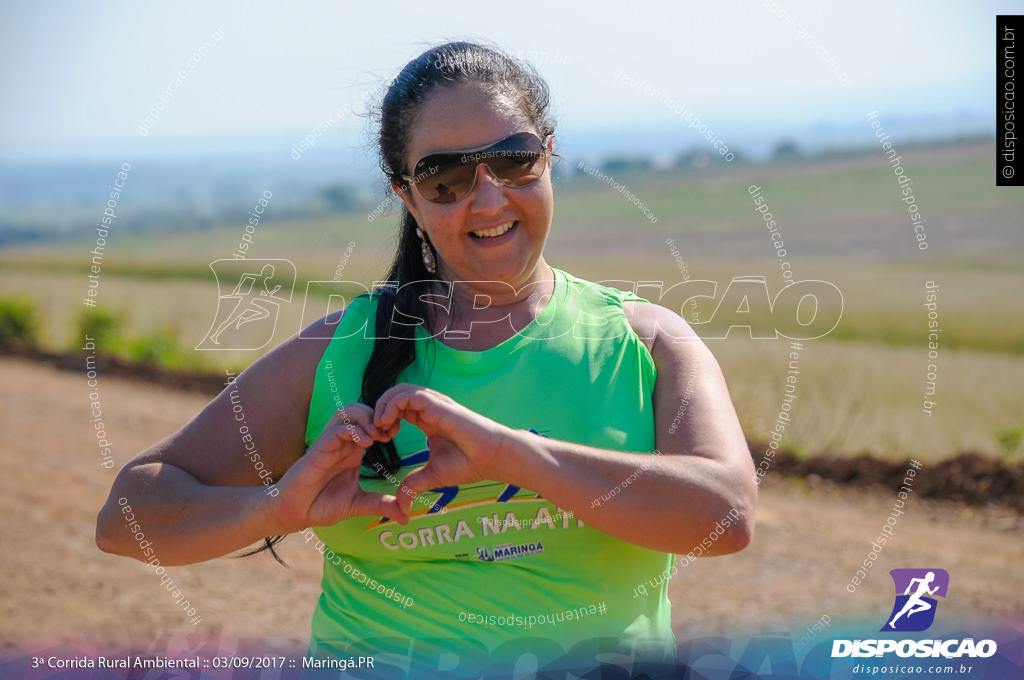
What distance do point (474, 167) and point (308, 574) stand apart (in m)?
4.31

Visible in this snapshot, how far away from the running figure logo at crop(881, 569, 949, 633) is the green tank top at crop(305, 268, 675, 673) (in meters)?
2.53

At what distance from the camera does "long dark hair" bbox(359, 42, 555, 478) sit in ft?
7.80

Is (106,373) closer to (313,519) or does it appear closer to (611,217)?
(313,519)

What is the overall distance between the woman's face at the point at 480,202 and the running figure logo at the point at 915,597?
2.87 metres

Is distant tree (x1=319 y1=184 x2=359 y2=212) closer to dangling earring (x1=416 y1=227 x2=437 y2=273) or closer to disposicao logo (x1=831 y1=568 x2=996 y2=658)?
disposicao logo (x1=831 y1=568 x2=996 y2=658)

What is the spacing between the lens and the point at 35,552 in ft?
19.5

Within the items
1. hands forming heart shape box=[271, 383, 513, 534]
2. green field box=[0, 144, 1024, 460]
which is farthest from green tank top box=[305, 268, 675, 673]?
green field box=[0, 144, 1024, 460]

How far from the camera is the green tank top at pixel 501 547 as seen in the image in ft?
7.41

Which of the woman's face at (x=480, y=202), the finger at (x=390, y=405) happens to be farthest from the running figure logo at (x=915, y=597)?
the finger at (x=390, y=405)

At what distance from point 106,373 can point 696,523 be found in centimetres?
1144

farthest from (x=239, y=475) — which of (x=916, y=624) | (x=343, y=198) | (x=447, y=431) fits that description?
(x=343, y=198)

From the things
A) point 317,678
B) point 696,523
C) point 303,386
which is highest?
point 303,386

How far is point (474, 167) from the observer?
2436mm

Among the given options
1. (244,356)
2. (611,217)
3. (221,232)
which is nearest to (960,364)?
(244,356)
